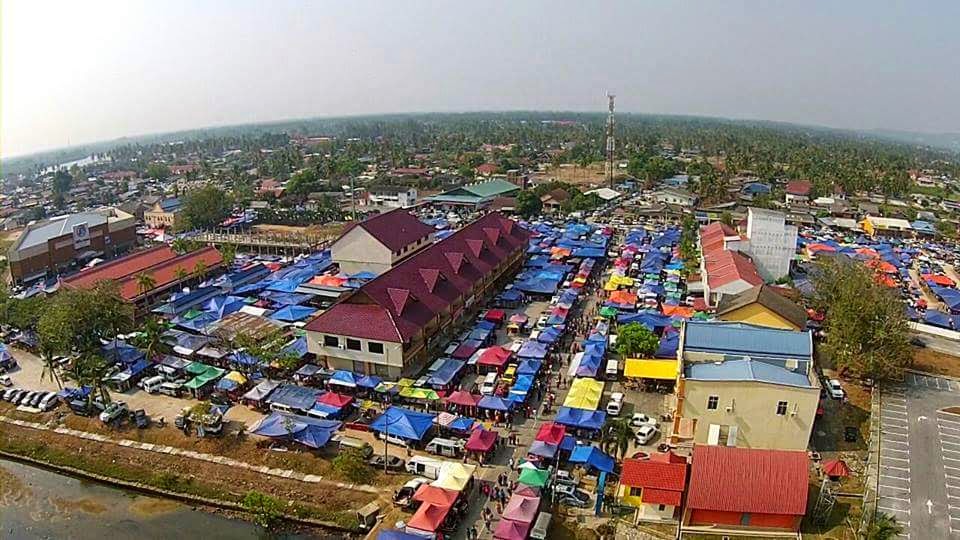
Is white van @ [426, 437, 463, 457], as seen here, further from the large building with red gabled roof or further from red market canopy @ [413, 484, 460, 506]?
the large building with red gabled roof

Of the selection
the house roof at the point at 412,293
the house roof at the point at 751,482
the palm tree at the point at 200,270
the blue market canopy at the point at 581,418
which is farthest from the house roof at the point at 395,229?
the house roof at the point at 751,482

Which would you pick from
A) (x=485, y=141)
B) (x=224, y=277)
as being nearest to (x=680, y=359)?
(x=224, y=277)

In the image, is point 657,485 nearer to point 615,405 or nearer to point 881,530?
point 881,530

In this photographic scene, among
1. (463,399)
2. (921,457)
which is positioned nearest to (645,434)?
(463,399)

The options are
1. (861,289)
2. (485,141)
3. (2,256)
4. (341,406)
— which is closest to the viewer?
(341,406)

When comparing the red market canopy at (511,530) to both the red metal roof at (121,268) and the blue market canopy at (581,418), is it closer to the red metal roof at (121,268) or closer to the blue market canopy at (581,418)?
the blue market canopy at (581,418)

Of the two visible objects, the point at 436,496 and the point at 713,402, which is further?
the point at 713,402

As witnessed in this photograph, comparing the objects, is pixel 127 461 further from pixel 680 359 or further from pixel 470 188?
pixel 470 188
